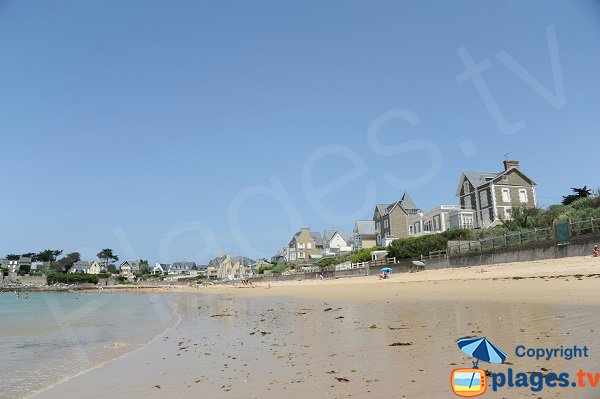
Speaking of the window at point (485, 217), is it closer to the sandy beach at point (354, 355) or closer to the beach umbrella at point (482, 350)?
the sandy beach at point (354, 355)

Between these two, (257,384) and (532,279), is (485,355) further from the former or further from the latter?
(532,279)

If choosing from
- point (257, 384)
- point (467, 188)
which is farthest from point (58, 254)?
point (257, 384)

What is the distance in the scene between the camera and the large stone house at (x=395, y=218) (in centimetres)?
7512

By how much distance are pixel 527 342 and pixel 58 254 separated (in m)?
216

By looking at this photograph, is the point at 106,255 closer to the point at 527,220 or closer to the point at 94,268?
the point at 94,268

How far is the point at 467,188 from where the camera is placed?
59562mm

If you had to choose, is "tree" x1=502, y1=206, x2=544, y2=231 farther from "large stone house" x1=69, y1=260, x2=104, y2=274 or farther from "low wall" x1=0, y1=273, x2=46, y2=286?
"large stone house" x1=69, y1=260, x2=104, y2=274

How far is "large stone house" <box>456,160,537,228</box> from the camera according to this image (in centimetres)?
5338

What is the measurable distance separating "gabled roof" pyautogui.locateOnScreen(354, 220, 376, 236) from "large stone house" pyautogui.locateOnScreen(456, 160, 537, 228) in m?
33.5

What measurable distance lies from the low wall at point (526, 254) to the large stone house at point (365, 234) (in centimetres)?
5464

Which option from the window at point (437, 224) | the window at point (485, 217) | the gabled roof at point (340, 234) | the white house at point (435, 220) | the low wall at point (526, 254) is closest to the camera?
the low wall at point (526, 254)

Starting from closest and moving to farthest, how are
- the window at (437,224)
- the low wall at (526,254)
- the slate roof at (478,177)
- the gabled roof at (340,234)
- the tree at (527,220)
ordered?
the low wall at (526,254) → the tree at (527,220) → the slate roof at (478,177) → the window at (437,224) → the gabled roof at (340,234)

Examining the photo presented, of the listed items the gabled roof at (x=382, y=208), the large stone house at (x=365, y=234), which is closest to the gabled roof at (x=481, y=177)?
the gabled roof at (x=382, y=208)

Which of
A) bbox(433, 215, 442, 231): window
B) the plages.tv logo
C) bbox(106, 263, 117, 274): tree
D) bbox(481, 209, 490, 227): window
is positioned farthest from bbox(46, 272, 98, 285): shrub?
the plages.tv logo
